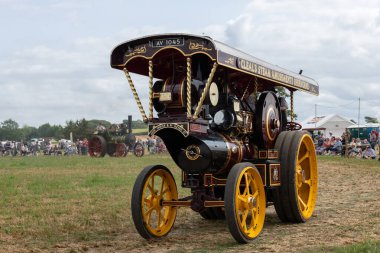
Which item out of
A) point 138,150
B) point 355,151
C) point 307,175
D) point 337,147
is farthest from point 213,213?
point 138,150

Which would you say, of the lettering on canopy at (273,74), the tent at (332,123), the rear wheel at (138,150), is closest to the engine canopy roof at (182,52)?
the lettering on canopy at (273,74)

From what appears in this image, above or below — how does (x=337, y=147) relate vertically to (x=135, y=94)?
below

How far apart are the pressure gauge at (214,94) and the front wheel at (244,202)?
898 mm

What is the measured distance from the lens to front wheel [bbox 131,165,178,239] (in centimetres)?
687

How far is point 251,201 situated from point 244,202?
0.53 ft

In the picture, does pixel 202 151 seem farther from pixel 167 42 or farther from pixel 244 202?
pixel 167 42

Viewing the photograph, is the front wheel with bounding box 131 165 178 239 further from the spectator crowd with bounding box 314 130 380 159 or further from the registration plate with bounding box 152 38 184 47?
the spectator crowd with bounding box 314 130 380 159

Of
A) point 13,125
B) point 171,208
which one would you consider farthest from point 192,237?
point 13,125

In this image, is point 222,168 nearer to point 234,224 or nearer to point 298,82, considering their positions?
point 234,224

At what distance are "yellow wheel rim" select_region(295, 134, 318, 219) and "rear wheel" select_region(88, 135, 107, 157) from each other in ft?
74.7

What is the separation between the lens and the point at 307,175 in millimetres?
8977

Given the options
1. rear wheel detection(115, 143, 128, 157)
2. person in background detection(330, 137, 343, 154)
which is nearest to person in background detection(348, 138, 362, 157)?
person in background detection(330, 137, 343, 154)

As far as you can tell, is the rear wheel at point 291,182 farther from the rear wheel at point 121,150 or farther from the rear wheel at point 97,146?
the rear wheel at point 121,150

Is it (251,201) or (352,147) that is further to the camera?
(352,147)
